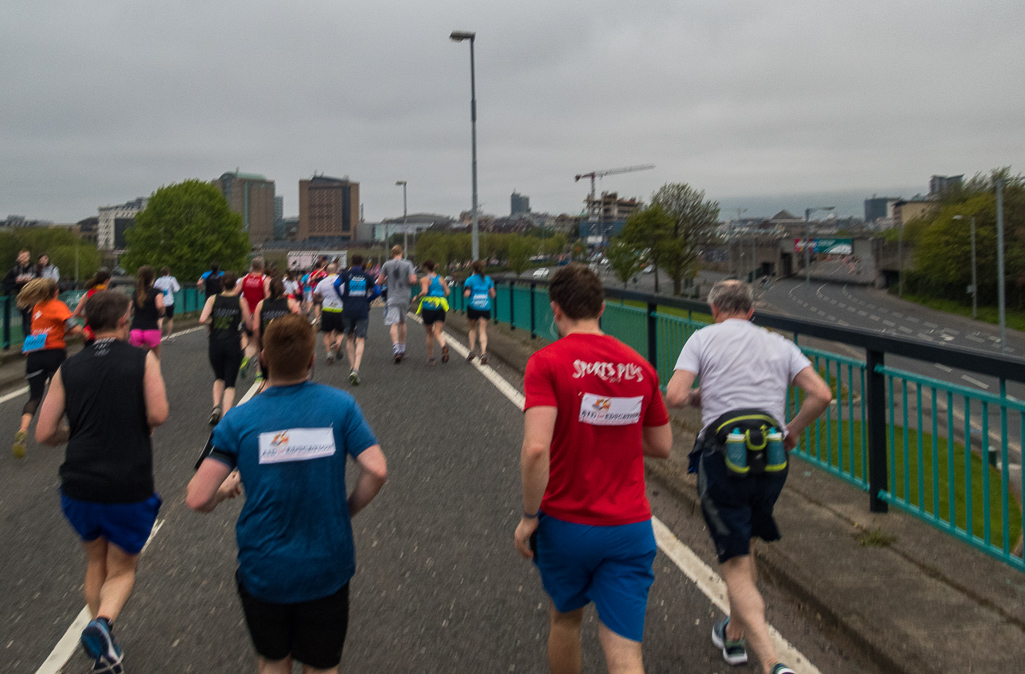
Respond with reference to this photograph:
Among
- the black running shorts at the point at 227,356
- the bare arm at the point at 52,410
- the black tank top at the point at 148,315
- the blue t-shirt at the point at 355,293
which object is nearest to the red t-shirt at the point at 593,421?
the bare arm at the point at 52,410

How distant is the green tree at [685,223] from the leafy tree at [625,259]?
2.79 m

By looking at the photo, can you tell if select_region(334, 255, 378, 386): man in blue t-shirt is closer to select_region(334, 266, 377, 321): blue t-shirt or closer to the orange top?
select_region(334, 266, 377, 321): blue t-shirt

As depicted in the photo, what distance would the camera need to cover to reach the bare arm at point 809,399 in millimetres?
3807

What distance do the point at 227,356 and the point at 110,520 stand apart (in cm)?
599

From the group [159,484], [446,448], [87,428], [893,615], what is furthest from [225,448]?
[446,448]

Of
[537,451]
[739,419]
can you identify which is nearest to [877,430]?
[739,419]

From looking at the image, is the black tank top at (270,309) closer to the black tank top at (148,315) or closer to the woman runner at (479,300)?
the black tank top at (148,315)

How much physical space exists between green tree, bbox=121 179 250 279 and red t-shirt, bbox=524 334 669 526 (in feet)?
345

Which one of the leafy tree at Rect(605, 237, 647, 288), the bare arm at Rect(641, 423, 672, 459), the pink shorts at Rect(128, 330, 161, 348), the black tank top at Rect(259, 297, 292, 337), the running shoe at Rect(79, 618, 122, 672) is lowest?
the running shoe at Rect(79, 618, 122, 672)

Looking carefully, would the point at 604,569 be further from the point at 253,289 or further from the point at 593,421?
the point at 253,289

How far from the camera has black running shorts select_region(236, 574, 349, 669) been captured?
9.59 feet

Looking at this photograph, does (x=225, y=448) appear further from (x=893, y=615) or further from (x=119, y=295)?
(x=893, y=615)

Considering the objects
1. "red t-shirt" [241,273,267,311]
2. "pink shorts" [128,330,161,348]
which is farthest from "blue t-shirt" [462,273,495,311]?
"pink shorts" [128,330,161,348]

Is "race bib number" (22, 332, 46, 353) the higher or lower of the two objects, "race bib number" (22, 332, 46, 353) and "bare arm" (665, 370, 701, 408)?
the higher
